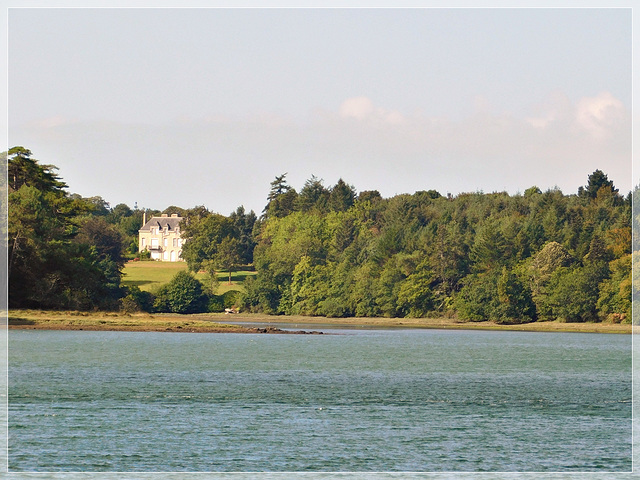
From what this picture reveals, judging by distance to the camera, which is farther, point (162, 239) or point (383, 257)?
point (162, 239)

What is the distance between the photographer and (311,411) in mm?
34969

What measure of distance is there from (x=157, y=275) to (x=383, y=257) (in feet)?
112

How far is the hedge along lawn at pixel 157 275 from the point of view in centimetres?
13575

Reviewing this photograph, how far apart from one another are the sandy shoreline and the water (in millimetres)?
20696

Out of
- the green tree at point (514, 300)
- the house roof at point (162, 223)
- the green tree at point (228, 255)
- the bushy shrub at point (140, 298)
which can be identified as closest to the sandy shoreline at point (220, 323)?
the green tree at point (514, 300)

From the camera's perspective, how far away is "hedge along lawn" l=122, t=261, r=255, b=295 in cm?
13575

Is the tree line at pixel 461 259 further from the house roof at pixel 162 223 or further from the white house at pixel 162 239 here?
the house roof at pixel 162 223

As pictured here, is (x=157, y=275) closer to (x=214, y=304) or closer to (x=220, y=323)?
(x=214, y=304)

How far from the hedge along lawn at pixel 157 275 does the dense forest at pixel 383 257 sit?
8.65 feet

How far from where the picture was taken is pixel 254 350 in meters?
66.8

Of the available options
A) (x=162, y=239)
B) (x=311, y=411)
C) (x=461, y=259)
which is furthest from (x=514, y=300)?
(x=162, y=239)

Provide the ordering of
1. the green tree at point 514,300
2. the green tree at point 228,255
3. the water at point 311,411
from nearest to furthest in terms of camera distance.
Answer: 1. the water at point 311,411
2. the green tree at point 514,300
3. the green tree at point 228,255

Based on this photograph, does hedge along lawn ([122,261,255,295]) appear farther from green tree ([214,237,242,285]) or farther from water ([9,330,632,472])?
water ([9,330,632,472])

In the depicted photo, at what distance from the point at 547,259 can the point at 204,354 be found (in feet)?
193
